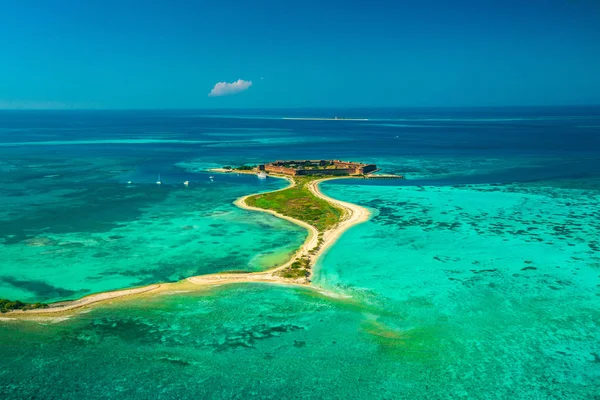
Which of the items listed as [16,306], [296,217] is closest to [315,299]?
[16,306]

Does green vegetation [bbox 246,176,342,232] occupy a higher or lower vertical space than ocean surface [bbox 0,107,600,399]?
higher

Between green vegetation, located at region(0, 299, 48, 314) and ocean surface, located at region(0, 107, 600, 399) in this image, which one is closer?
ocean surface, located at region(0, 107, 600, 399)

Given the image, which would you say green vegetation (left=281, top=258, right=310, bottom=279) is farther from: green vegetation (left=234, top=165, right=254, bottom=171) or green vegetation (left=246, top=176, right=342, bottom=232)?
green vegetation (left=234, top=165, right=254, bottom=171)

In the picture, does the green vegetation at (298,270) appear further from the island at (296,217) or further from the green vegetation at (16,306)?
the green vegetation at (16,306)

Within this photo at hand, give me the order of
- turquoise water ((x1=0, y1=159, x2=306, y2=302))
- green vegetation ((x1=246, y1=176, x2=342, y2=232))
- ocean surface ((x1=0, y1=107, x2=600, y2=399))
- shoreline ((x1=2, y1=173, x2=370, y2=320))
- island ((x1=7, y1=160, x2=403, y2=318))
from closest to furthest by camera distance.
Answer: ocean surface ((x1=0, y1=107, x2=600, y2=399)), shoreline ((x1=2, y1=173, x2=370, y2=320)), island ((x1=7, y1=160, x2=403, y2=318)), turquoise water ((x1=0, y1=159, x2=306, y2=302)), green vegetation ((x1=246, y1=176, x2=342, y2=232))

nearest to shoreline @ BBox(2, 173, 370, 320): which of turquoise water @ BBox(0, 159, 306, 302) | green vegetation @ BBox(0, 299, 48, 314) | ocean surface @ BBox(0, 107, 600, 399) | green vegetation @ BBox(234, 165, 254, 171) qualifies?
green vegetation @ BBox(0, 299, 48, 314)

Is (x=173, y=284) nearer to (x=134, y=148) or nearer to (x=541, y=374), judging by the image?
(x=541, y=374)

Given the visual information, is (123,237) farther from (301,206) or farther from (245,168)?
(245,168)
